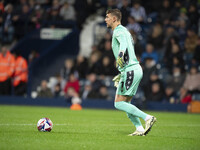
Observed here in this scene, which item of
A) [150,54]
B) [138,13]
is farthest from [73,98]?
[138,13]

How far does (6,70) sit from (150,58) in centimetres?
700

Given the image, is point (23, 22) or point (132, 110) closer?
point (132, 110)

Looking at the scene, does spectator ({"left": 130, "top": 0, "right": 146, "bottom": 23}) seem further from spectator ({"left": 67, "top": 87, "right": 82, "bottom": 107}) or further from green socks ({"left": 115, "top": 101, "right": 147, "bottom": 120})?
green socks ({"left": 115, "top": 101, "right": 147, "bottom": 120})

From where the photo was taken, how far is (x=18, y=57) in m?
22.1

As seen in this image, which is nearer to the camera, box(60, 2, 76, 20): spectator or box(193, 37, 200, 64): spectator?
box(193, 37, 200, 64): spectator

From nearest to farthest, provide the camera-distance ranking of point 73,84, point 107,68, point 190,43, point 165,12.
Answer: point 190,43 → point 73,84 → point 107,68 → point 165,12

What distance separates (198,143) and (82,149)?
2.22 metres

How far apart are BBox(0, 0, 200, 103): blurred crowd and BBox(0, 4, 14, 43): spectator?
2.59 meters

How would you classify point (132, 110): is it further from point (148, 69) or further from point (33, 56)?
point (33, 56)

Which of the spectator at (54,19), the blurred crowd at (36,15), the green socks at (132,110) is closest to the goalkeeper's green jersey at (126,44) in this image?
the green socks at (132,110)

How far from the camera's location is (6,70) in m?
22.0

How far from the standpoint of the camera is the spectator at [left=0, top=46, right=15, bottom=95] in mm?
21875

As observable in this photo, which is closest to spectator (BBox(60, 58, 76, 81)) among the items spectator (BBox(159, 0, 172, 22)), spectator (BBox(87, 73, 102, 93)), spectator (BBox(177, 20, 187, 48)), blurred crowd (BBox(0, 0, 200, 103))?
blurred crowd (BBox(0, 0, 200, 103))

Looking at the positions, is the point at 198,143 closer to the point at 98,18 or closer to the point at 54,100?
the point at 54,100
